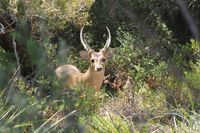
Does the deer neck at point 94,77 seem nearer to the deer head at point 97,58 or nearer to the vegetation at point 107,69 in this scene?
the deer head at point 97,58

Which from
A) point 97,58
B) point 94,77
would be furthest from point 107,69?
point 94,77

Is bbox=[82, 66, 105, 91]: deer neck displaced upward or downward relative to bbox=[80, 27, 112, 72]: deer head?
downward

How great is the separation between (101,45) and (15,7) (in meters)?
4.27

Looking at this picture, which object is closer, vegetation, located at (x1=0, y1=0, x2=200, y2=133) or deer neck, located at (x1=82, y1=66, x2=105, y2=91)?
vegetation, located at (x1=0, y1=0, x2=200, y2=133)

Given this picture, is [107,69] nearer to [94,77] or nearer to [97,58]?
[97,58]

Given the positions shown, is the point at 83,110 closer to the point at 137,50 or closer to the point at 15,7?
the point at 15,7

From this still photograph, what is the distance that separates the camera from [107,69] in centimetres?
1024

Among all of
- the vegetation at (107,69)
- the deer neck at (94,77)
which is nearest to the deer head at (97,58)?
the deer neck at (94,77)

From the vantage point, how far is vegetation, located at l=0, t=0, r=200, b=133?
336 centimetres

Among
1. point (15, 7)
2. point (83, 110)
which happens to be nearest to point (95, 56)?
point (15, 7)

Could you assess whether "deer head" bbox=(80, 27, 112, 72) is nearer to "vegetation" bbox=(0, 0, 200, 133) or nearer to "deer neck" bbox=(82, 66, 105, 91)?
"deer neck" bbox=(82, 66, 105, 91)

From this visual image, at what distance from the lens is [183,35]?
1145cm

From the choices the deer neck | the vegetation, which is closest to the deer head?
the deer neck

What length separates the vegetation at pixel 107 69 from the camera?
11.0ft
